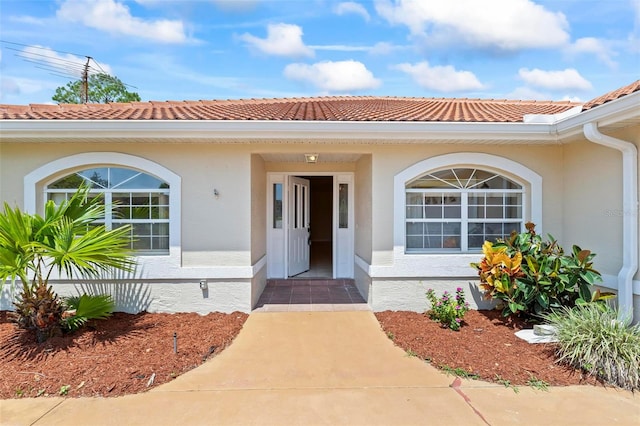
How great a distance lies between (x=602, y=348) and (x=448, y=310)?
2142mm

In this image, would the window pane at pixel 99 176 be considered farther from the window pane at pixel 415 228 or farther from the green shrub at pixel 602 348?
the green shrub at pixel 602 348

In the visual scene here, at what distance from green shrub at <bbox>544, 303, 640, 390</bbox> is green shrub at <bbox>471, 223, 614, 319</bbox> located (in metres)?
0.81

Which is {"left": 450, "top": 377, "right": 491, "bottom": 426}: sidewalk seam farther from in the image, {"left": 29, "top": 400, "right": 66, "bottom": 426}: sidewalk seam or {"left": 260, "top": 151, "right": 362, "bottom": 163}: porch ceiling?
{"left": 29, "top": 400, "right": 66, "bottom": 426}: sidewalk seam

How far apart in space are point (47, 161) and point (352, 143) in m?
6.23

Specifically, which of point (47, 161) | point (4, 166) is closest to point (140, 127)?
point (47, 161)

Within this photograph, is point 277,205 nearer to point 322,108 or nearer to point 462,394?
point 322,108

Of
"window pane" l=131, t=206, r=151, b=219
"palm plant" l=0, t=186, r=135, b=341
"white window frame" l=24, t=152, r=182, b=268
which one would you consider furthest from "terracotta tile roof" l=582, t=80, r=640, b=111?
"window pane" l=131, t=206, r=151, b=219

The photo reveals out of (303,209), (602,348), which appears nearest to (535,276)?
(602,348)

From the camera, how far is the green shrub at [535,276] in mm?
5551

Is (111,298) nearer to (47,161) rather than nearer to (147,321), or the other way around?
(147,321)

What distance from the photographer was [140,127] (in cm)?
607

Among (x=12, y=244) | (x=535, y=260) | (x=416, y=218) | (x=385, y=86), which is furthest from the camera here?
(x=385, y=86)

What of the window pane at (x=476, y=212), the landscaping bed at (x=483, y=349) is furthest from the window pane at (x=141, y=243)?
the window pane at (x=476, y=212)

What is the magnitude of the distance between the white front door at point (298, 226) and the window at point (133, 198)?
3.76 m
